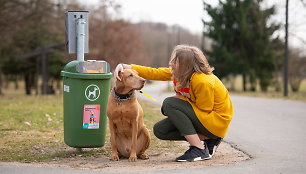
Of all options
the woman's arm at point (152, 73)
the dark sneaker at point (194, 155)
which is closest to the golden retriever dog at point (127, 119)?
the woman's arm at point (152, 73)

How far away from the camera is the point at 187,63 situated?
5402 millimetres

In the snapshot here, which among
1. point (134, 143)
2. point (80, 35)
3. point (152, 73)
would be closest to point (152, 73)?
point (152, 73)

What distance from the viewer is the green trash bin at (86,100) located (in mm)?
5801

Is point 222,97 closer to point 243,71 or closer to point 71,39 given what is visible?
point 71,39

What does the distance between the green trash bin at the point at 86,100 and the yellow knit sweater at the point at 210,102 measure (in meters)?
1.18

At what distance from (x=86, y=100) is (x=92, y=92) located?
5.4 inches

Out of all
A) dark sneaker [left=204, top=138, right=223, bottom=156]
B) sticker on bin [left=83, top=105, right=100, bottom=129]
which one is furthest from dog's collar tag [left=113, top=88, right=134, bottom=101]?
dark sneaker [left=204, top=138, right=223, bottom=156]

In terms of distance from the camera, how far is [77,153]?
6.18 meters

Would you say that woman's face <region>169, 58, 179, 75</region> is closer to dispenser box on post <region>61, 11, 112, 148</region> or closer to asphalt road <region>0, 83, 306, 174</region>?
dispenser box on post <region>61, 11, 112, 148</region>

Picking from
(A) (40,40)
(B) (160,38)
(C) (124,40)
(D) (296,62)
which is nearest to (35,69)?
(A) (40,40)

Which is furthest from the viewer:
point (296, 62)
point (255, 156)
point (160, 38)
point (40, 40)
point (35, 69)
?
point (160, 38)

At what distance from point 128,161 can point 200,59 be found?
161 cm

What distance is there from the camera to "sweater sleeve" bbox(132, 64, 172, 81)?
5770 millimetres

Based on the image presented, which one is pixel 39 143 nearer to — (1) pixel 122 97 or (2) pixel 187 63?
(1) pixel 122 97
